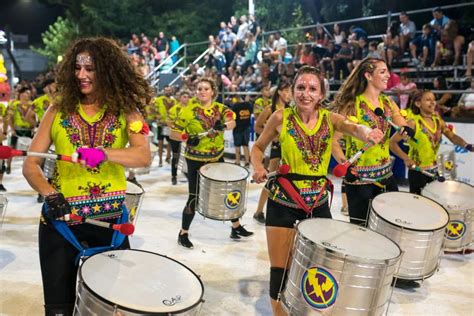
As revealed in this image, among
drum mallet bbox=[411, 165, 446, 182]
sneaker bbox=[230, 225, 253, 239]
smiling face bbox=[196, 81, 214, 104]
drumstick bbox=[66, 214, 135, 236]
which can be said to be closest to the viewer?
drumstick bbox=[66, 214, 135, 236]

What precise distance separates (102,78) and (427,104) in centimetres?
388

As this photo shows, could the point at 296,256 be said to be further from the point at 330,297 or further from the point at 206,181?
the point at 206,181

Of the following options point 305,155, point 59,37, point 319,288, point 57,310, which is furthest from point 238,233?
point 59,37

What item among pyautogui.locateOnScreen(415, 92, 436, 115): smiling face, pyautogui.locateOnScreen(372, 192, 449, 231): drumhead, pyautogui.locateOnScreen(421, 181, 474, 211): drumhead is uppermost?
pyautogui.locateOnScreen(415, 92, 436, 115): smiling face

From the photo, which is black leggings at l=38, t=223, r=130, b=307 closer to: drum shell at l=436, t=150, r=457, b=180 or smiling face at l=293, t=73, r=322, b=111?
smiling face at l=293, t=73, r=322, b=111

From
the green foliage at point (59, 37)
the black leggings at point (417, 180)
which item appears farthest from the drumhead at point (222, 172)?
the green foliage at point (59, 37)

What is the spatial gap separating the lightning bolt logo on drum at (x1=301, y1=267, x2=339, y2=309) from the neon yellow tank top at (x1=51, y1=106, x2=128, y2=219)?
1.04 m

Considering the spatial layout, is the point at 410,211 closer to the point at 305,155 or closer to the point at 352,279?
the point at 305,155

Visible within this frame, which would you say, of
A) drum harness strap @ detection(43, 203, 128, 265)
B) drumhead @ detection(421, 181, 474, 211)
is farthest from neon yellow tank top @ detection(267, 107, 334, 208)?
drumhead @ detection(421, 181, 474, 211)

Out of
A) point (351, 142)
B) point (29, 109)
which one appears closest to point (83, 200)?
point (351, 142)

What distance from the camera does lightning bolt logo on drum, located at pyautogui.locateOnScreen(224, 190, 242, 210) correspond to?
5.41 metres

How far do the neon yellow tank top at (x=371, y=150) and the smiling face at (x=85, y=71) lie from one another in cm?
245

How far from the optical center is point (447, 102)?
10227 millimetres

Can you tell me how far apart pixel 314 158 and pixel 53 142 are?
1.56 metres
